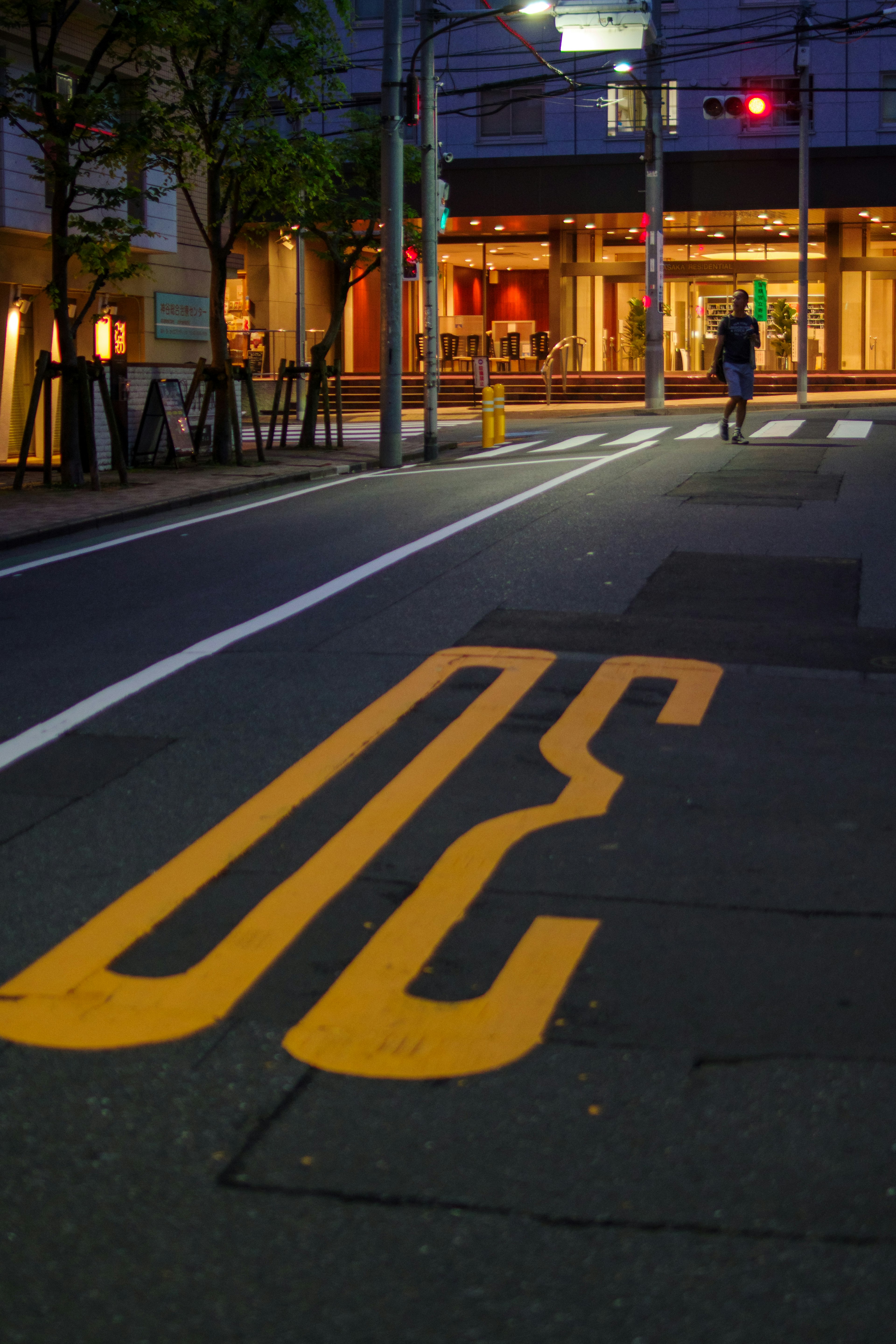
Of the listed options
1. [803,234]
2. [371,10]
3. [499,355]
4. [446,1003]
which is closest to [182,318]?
[803,234]

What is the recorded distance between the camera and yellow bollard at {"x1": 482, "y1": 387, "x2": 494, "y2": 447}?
24.8 metres

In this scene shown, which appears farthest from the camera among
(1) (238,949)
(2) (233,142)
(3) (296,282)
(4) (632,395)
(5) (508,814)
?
(3) (296,282)

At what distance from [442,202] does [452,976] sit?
2442 cm

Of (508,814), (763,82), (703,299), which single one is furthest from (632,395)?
(508,814)

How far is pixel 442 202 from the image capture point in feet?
88.5

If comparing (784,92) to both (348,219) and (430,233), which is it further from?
(430,233)

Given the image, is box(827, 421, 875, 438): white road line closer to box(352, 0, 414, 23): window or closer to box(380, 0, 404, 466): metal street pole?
box(380, 0, 404, 466): metal street pole

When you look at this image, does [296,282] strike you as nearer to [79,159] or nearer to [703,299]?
[703,299]

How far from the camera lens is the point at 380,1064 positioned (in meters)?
3.71

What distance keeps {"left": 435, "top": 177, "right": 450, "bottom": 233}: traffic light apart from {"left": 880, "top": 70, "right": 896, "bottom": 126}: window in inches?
779

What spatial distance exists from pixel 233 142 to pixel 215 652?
14.8 metres

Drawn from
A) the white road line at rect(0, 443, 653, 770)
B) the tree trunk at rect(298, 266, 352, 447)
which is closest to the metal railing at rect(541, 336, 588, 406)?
the tree trunk at rect(298, 266, 352, 447)

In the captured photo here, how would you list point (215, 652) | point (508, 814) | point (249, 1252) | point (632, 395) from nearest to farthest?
1. point (249, 1252)
2. point (508, 814)
3. point (215, 652)
4. point (632, 395)

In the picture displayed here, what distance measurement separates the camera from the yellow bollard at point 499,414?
25.1 m
